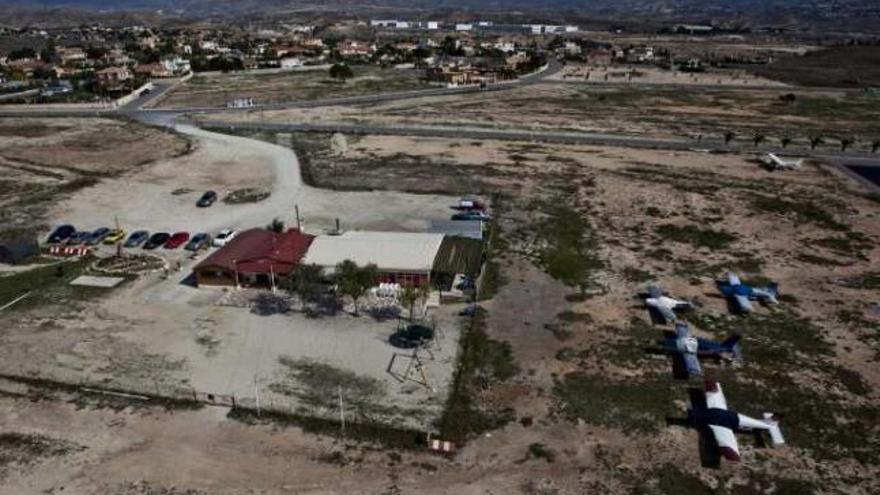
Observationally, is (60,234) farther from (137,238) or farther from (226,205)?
(226,205)

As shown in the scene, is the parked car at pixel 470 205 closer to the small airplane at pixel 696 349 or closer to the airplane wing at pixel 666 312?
the airplane wing at pixel 666 312

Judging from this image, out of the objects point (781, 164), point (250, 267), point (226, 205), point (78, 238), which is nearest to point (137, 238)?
point (78, 238)

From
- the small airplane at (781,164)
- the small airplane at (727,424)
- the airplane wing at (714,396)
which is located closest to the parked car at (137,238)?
the small airplane at (727,424)

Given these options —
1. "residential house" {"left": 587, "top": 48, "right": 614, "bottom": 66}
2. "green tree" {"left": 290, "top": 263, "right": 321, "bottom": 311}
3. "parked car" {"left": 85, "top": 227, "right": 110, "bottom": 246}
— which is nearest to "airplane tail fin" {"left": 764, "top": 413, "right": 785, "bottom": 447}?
"green tree" {"left": 290, "top": 263, "right": 321, "bottom": 311}

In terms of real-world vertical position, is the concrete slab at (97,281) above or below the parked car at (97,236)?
below

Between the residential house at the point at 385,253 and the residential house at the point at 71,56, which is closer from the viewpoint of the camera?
the residential house at the point at 385,253

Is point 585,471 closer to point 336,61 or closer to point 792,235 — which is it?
point 792,235
